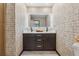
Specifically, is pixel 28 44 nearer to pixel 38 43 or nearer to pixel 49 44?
pixel 38 43

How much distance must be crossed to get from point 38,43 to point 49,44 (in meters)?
0.50

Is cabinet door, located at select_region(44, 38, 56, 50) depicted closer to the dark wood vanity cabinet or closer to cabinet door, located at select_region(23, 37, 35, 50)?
the dark wood vanity cabinet

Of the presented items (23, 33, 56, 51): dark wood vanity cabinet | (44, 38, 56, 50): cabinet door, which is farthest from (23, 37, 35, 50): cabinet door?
(44, 38, 56, 50): cabinet door

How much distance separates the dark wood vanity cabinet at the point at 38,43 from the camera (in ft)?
20.5

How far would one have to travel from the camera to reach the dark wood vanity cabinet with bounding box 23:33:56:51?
6.24 m

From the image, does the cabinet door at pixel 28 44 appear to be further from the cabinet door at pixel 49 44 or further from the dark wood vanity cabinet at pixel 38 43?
the cabinet door at pixel 49 44

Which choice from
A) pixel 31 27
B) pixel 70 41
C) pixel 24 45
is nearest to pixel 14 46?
pixel 70 41

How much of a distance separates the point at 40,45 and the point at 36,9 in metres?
2.01

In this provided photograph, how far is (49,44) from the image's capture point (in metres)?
6.25

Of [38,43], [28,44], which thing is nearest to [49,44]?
[38,43]

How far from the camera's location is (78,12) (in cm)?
314

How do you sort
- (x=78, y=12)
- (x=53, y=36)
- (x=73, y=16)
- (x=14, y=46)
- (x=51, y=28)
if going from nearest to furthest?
(x=78, y=12)
(x=73, y=16)
(x=14, y=46)
(x=53, y=36)
(x=51, y=28)

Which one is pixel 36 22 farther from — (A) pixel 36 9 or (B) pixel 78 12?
(B) pixel 78 12

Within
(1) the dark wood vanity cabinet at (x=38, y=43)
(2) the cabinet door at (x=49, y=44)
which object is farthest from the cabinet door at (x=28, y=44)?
(2) the cabinet door at (x=49, y=44)
